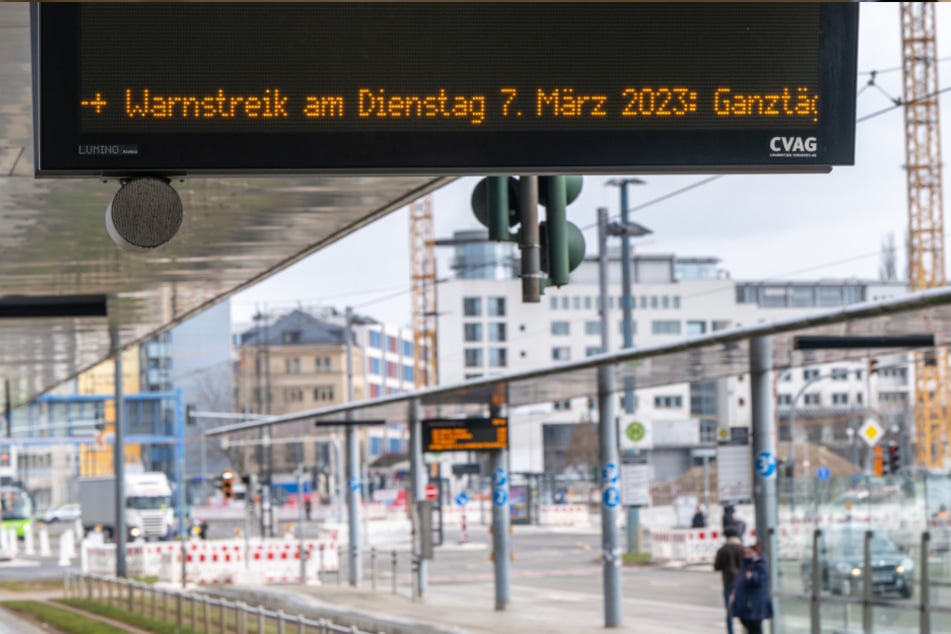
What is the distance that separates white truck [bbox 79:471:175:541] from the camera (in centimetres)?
7362

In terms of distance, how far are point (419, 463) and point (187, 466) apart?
120830 millimetres

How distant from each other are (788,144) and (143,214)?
8.59ft

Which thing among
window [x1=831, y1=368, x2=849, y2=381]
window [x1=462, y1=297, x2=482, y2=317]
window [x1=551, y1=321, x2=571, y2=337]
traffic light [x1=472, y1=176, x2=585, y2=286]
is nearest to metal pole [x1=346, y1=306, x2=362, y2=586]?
window [x1=831, y1=368, x2=849, y2=381]

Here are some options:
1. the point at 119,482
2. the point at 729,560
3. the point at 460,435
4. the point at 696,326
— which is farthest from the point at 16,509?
the point at 696,326

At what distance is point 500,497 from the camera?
29.7 m

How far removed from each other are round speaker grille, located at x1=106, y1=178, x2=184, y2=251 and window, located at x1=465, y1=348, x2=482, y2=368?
498ft

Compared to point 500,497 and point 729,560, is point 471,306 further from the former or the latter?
point 729,560

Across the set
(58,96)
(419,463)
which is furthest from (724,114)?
(419,463)

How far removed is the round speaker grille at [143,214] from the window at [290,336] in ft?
501

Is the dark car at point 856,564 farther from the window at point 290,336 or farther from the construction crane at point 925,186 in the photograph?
the window at point 290,336

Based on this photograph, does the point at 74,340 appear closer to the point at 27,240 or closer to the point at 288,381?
the point at 27,240

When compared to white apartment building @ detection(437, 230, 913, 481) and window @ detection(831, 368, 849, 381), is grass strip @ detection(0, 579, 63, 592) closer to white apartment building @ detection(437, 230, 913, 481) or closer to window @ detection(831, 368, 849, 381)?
window @ detection(831, 368, 849, 381)

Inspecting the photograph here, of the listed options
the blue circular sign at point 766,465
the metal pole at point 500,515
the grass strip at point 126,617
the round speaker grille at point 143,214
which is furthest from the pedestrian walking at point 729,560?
the round speaker grille at point 143,214

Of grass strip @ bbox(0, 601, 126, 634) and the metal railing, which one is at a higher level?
the metal railing
